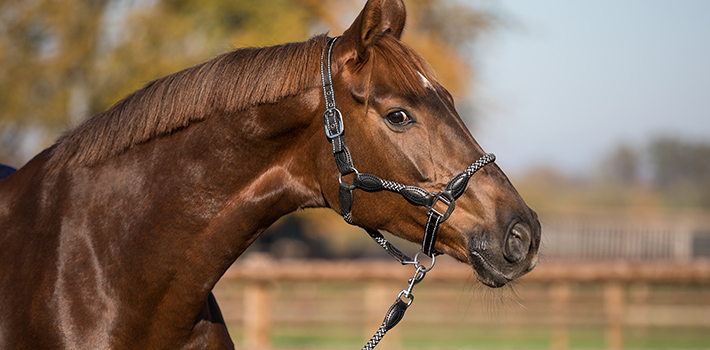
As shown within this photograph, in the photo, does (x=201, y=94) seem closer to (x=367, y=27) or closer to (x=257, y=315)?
(x=367, y=27)

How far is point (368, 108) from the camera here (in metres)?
2.30

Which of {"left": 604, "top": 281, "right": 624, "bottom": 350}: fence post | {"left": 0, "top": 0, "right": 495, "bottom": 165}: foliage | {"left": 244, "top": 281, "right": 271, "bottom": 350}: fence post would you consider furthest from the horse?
{"left": 0, "top": 0, "right": 495, "bottom": 165}: foliage

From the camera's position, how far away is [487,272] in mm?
2209

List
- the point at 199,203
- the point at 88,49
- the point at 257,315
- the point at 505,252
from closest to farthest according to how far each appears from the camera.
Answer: the point at 505,252 → the point at 199,203 → the point at 257,315 → the point at 88,49

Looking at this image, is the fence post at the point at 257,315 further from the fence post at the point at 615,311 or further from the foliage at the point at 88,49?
the foliage at the point at 88,49

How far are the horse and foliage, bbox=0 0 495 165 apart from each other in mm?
11494

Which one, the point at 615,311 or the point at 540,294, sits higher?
the point at 540,294

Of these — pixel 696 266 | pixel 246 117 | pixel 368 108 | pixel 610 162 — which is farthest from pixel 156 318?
pixel 610 162

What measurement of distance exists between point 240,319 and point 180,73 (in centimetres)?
702

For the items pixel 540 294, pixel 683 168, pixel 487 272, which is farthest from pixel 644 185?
pixel 487 272

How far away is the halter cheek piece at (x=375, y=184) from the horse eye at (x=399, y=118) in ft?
0.59

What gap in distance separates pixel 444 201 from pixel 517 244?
282mm

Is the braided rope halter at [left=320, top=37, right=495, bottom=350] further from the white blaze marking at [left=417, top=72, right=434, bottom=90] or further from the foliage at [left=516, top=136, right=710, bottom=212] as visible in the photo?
the foliage at [left=516, top=136, right=710, bottom=212]

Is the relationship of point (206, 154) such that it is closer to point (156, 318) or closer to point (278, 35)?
point (156, 318)
